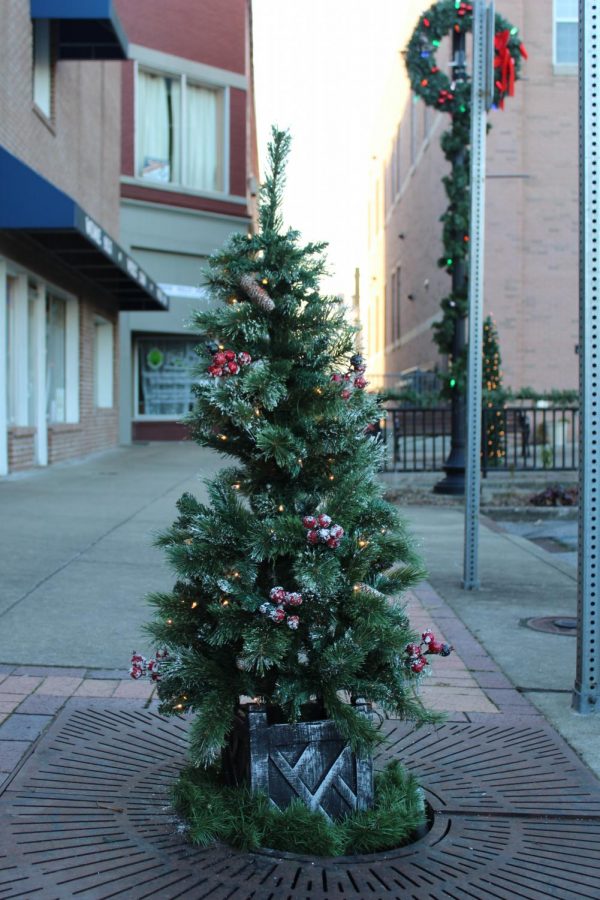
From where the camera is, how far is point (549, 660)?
531 cm

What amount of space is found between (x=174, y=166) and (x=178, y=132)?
2.87 ft

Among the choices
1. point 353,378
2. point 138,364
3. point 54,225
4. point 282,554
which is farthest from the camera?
point 138,364

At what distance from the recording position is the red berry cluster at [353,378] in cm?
325

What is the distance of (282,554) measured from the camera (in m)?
3.04

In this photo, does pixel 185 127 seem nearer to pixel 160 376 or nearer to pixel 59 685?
pixel 160 376

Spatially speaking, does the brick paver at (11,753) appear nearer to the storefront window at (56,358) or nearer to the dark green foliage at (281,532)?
the dark green foliage at (281,532)

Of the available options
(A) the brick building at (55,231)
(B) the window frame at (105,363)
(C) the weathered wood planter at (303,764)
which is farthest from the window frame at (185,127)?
(C) the weathered wood planter at (303,764)

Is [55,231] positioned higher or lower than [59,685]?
higher

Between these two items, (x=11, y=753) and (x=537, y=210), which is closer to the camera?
(x=11, y=753)

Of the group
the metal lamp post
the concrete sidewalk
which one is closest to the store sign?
the concrete sidewalk

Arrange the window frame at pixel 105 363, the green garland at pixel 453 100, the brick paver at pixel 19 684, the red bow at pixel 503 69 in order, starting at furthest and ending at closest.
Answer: the window frame at pixel 105 363 < the green garland at pixel 453 100 < the red bow at pixel 503 69 < the brick paver at pixel 19 684

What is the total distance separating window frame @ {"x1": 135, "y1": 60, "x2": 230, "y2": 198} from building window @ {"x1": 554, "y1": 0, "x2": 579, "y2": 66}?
347 inches

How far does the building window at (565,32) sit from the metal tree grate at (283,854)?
21035 millimetres

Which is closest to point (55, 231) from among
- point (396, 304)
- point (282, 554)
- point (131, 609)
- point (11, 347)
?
point (11, 347)
